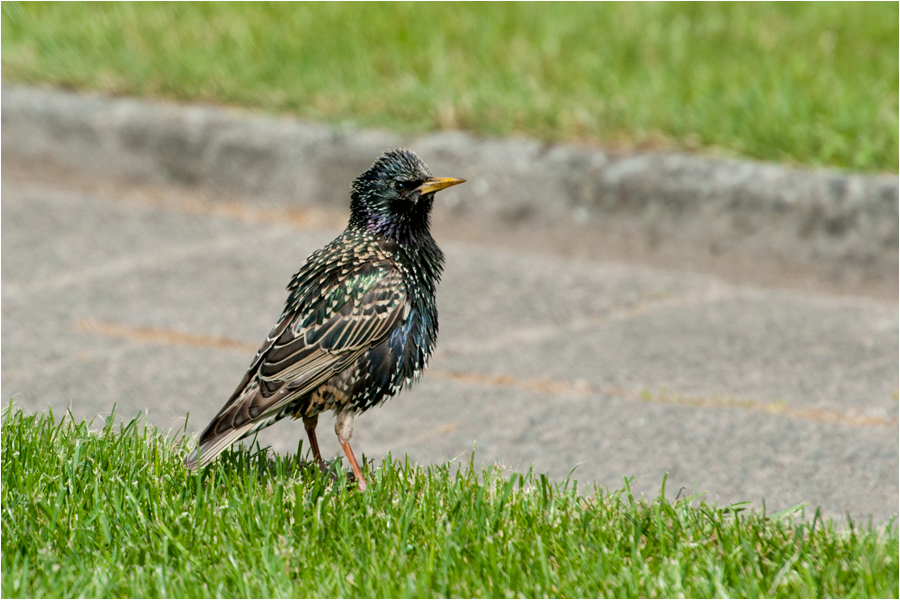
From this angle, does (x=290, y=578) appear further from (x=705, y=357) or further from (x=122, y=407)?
(x=705, y=357)

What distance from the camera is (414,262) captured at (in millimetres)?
3980

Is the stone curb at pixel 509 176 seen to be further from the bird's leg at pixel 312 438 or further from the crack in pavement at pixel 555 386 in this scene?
the bird's leg at pixel 312 438

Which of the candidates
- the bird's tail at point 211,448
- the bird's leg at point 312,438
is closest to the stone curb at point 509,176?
the bird's leg at point 312,438

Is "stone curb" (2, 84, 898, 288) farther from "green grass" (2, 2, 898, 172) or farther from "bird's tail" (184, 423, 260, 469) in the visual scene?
"bird's tail" (184, 423, 260, 469)

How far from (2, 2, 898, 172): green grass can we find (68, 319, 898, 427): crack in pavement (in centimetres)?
194

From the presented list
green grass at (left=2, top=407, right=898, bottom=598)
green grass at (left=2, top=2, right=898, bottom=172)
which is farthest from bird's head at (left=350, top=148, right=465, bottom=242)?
green grass at (left=2, top=2, right=898, bottom=172)

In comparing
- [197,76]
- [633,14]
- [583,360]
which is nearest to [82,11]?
[197,76]

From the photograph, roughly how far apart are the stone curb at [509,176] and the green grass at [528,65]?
16 centimetres

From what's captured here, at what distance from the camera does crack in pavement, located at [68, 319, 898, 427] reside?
4805 mm

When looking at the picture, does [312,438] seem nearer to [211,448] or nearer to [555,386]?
[211,448]

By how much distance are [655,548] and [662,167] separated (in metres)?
3.47

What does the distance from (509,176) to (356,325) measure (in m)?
3.11

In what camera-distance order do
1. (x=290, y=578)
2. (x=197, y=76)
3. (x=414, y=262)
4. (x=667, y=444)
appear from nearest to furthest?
(x=290, y=578) → (x=414, y=262) → (x=667, y=444) → (x=197, y=76)

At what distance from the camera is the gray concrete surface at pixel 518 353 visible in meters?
4.47
